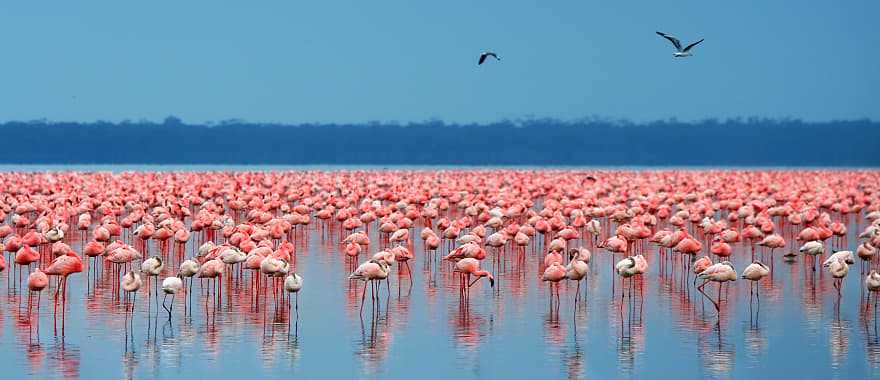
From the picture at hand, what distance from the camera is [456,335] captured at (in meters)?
16.2

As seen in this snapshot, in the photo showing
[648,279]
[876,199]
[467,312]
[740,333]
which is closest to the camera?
[740,333]

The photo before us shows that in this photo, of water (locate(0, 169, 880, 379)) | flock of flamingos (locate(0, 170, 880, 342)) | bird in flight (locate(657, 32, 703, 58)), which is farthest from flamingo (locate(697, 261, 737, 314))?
bird in flight (locate(657, 32, 703, 58))

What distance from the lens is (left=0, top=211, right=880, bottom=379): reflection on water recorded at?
1420 cm

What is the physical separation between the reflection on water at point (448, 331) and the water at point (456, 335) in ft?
0.07

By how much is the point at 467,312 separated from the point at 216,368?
455 centimetres

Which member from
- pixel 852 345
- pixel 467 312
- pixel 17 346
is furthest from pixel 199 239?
pixel 852 345

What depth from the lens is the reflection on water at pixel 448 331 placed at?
14.2 metres

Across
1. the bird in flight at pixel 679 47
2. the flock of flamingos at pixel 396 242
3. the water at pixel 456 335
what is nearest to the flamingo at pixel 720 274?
the flock of flamingos at pixel 396 242

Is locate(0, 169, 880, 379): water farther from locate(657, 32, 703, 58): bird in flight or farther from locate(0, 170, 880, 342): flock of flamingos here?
locate(657, 32, 703, 58): bird in flight

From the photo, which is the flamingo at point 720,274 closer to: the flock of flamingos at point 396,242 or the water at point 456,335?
the flock of flamingos at point 396,242

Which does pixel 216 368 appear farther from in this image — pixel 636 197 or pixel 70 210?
pixel 636 197

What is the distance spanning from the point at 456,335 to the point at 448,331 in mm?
280

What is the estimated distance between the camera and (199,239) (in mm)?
28031

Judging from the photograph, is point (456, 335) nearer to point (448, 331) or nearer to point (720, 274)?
point (448, 331)
